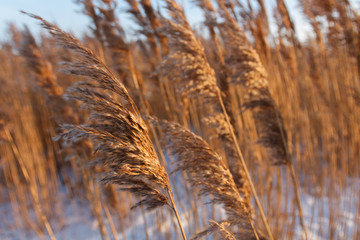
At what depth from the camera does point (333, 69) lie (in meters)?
4.84

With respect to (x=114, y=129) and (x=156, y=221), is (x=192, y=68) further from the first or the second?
(x=156, y=221)

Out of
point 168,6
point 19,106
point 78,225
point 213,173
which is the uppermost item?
point 19,106

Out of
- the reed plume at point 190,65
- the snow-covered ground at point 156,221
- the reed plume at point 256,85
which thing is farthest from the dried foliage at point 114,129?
the snow-covered ground at point 156,221

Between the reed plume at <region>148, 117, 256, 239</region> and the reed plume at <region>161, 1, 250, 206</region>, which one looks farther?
the reed plume at <region>161, 1, 250, 206</region>

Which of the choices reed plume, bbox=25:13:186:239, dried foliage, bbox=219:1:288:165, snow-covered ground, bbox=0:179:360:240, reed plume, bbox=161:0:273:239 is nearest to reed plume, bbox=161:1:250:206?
reed plume, bbox=161:0:273:239

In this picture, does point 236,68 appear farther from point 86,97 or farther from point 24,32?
point 24,32

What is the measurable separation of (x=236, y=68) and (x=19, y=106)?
409cm

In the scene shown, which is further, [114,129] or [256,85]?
[256,85]

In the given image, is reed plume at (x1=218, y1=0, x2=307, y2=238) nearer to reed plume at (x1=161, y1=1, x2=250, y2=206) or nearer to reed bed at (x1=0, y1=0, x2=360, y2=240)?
reed bed at (x1=0, y1=0, x2=360, y2=240)

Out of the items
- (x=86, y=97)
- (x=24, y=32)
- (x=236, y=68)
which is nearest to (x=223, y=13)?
(x=236, y=68)

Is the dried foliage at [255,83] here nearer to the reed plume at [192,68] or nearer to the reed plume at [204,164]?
the reed plume at [192,68]

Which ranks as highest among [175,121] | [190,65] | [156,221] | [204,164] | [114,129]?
[190,65]

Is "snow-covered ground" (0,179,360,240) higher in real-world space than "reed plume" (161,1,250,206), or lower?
lower

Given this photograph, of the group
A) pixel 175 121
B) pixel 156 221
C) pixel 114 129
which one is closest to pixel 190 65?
pixel 114 129
